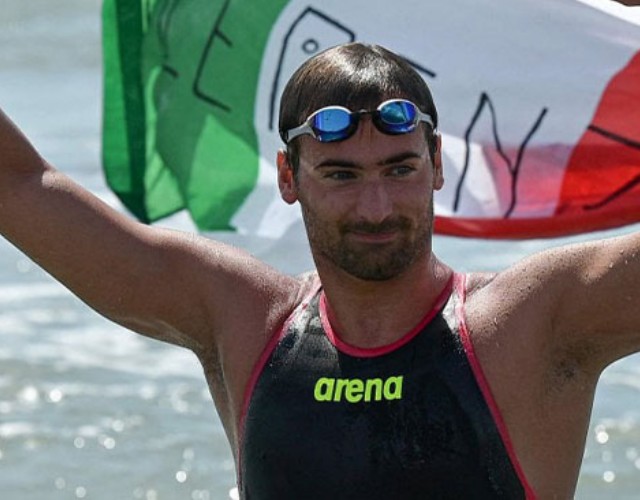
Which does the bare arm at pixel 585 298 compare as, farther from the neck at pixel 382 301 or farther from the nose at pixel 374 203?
the nose at pixel 374 203

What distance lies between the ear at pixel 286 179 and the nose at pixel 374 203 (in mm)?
231

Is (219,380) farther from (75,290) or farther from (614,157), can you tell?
(614,157)

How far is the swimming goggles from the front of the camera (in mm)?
3617

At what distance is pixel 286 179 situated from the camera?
3857 millimetres

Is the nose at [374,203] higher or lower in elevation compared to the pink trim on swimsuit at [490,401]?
higher

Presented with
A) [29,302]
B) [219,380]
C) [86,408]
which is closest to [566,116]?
[219,380]

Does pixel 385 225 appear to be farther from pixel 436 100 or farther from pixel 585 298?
pixel 436 100

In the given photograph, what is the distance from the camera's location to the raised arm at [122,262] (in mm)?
3941

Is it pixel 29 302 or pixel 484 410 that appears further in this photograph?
pixel 29 302

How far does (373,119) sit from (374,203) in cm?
16

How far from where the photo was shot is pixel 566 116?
6.04 meters

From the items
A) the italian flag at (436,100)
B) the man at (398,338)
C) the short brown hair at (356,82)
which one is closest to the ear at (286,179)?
the man at (398,338)

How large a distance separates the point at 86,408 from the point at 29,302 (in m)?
1.12

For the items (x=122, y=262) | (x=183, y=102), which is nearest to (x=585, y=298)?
(x=122, y=262)
